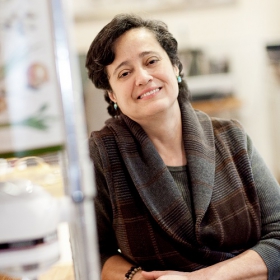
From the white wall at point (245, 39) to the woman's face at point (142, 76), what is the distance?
3.21 m

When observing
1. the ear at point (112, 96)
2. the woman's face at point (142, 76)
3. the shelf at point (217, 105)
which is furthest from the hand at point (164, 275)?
the shelf at point (217, 105)

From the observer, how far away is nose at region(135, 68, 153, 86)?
1.15 meters

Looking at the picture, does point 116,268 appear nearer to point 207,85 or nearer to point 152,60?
point 152,60

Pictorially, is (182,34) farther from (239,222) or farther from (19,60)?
(19,60)

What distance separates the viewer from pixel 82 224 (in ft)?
1.90

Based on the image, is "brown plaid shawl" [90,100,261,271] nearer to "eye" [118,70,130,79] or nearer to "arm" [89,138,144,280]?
"arm" [89,138,144,280]

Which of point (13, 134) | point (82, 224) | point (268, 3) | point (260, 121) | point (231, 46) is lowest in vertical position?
point (260, 121)

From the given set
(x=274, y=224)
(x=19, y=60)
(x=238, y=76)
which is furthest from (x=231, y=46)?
(x=19, y=60)

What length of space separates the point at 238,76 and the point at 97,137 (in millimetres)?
3401

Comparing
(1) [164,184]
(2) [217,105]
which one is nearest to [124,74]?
(1) [164,184]

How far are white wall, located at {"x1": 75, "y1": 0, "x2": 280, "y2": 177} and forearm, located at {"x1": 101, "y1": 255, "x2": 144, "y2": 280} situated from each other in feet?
11.0

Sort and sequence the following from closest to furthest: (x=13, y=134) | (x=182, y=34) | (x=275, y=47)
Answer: (x=13, y=134) → (x=275, y=47) → (x=182, y=34)

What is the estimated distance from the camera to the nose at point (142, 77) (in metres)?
1.15

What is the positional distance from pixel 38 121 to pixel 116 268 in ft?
2.25
